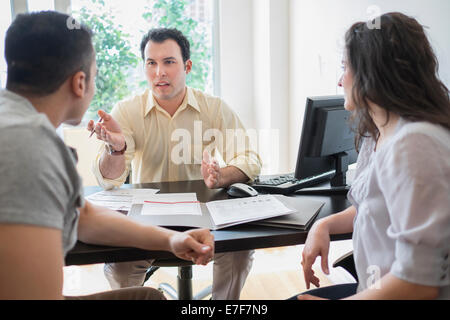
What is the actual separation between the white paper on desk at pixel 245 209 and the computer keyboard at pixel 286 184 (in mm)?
134

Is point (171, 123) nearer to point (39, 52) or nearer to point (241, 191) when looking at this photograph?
point (241, 191)

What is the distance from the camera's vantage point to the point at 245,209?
4.15 feet

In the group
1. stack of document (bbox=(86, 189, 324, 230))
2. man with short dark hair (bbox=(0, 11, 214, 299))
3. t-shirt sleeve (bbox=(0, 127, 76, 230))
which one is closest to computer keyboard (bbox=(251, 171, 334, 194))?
stack of document (bbox=(86, 189, 324, 230))

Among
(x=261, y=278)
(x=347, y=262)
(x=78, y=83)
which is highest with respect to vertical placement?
(x=78, y=83)

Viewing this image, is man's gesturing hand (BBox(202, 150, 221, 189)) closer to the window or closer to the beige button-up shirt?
the beige button-up shirt

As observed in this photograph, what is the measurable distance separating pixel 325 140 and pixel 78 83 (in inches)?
36.4

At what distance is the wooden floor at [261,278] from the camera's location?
7.61 ft

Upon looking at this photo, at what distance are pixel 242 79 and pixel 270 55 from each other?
0.51 metres

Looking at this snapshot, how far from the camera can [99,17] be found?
3541 millimetres

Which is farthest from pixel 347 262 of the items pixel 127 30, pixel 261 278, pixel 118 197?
pixel 127 30

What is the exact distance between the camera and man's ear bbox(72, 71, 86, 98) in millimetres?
843

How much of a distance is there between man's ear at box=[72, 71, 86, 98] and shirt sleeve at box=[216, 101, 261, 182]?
3.13 ft
